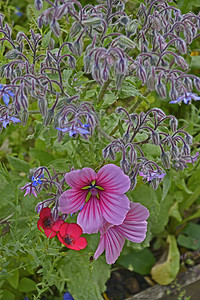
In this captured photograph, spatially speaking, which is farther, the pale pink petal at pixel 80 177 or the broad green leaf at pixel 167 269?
the broad green leaf at pixel 167 269

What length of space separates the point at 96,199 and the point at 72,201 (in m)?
0.06

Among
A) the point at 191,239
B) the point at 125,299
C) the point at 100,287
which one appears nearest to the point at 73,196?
the point at 100,287

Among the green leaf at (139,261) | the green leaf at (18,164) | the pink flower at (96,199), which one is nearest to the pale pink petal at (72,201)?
the pink flower at (96,199)

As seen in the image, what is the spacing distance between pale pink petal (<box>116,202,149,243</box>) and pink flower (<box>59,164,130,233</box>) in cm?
8

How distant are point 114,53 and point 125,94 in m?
0.23

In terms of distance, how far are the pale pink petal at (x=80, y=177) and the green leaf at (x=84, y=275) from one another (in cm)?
41

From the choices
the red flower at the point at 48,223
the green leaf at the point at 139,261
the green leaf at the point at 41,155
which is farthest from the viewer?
the green leaf at the point at 139,261

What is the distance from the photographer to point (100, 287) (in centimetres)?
131

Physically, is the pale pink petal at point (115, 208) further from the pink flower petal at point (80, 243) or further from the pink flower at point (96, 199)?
the pink flower petal at point (80, 243)

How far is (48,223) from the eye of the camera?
99cm

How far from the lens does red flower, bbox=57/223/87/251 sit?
0.98 metres

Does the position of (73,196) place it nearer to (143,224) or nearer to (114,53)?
(143,224)

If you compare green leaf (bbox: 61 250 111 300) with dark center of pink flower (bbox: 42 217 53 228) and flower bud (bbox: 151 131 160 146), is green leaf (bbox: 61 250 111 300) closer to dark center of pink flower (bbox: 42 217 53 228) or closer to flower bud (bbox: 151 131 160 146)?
dark center of pink flower (bbox: 42 217 53 228)

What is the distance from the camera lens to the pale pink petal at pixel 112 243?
953mm
